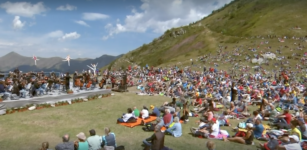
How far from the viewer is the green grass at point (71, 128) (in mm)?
9992

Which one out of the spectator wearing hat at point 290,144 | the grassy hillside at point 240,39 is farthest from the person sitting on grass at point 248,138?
the grassy hillside at point 240,39

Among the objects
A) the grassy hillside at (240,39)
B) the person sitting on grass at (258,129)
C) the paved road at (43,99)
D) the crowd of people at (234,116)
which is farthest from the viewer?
the grassy hillside at (240,39)

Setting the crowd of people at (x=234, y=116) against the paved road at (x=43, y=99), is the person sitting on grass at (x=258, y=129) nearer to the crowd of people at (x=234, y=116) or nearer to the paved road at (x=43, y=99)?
the crowd of people at (x=234, y=116)

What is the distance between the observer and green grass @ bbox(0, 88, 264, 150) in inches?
393

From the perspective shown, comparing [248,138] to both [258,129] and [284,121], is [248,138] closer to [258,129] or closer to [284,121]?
[258,129]

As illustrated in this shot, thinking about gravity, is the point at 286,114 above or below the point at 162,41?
below

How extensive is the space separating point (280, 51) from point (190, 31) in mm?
41521

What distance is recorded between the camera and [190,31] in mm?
82500

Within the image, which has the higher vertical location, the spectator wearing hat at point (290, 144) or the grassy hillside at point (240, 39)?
the grassy hillside at point (240, 39)

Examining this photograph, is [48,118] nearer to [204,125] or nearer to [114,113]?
[114,113]

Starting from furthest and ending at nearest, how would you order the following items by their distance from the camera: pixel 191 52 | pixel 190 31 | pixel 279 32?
pixel 190 31 < pixel 191 52 < pixel 279 32

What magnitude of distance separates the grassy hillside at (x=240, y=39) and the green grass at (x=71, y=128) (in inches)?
1269

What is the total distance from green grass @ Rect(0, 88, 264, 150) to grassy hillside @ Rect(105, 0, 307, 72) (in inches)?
1269

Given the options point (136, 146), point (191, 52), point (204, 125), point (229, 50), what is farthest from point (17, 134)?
point (191, 52)
